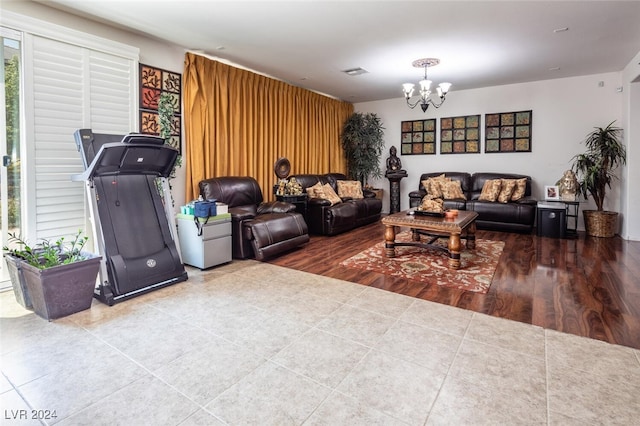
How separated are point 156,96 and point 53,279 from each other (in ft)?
8.15

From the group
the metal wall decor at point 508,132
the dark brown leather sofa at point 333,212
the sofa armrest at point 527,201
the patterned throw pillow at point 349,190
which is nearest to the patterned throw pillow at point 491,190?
the sofa armrest at point 527,201

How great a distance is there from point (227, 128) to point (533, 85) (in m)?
5.43

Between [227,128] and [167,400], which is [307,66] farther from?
[167,400]

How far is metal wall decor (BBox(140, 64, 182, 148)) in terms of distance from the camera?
396 cm

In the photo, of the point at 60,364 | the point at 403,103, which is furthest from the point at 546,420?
the point at 403,103

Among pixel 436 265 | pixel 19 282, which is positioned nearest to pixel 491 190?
pixel 436 265

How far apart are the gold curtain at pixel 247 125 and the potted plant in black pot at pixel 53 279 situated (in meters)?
1.95

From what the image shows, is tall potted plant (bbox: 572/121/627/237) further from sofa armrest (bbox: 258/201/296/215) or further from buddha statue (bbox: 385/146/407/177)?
sofa armrest (bbox: 258/201/296/215)

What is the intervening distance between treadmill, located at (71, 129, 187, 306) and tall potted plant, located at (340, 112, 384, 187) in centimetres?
494

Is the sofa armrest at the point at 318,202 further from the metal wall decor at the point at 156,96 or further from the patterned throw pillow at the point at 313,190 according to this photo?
the metal wall decor at the point at 156,96

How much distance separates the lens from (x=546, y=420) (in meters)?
1.47

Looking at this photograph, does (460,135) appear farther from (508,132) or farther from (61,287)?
(61,287)

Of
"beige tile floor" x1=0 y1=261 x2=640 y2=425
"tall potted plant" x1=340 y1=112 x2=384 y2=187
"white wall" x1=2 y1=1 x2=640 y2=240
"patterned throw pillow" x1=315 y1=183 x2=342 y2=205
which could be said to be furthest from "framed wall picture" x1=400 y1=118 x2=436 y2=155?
"beige tile floor" x1=0 y1=261 x2=640 y2=425

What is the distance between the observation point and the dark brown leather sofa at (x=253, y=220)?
3959 millimetres
